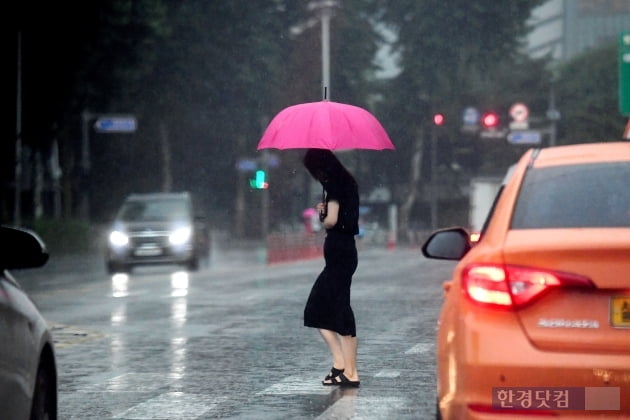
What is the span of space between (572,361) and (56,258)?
41979 mm

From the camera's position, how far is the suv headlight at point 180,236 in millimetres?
34625

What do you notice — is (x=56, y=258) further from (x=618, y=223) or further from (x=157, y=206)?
(x=618, y=223)

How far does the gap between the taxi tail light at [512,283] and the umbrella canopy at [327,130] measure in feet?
18.7

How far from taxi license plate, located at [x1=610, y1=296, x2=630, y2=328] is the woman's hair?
5392mm

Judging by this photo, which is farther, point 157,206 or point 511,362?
point 157,206

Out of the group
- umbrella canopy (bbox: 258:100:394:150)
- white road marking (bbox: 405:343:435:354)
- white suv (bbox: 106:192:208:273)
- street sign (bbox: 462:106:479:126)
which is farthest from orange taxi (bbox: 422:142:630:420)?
street sign (bbox: 462:106:479:126)

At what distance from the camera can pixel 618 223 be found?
20.8 ft

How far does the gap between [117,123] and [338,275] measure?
43001 millimetres

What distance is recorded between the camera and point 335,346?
1141 centimetres

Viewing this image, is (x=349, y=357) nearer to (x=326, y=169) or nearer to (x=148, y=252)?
(x=326, y=169)

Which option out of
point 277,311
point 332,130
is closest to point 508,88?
point 277,311

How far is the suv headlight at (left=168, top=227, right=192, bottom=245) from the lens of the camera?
34.6 metres

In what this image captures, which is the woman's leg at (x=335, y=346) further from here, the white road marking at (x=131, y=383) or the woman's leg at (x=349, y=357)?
the white road marking at (x=131, y=383)

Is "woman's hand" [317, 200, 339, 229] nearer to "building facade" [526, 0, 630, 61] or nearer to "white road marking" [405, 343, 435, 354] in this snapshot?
"white road marking" [405, 343, 435, 354]
